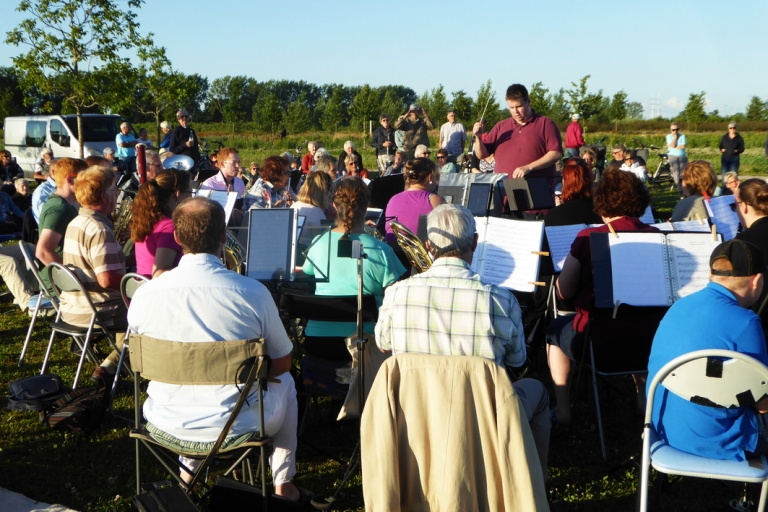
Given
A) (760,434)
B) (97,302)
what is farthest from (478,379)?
(97,302)

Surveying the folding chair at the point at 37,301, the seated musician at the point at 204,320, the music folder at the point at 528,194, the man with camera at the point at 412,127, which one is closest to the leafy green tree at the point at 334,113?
the man with camera at the point at 412,127

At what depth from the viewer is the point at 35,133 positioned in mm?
22094

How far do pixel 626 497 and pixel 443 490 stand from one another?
1.45 metres

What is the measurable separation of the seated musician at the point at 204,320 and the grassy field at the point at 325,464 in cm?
82

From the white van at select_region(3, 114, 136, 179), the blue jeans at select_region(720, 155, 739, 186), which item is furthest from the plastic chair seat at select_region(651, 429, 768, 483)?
the white van at select_region(3, 114, 136, 179)

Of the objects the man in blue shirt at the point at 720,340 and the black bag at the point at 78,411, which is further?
the black bag at the point at 78,411

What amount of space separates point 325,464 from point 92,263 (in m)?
2.15

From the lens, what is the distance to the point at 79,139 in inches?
795

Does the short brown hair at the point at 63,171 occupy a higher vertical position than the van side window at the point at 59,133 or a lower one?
lower

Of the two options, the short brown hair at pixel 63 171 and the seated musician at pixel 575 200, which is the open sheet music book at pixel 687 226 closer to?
the seated musician at pixel 575 200

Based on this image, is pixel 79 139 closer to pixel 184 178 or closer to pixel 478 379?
pixel 184 178

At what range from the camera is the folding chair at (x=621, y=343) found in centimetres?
392

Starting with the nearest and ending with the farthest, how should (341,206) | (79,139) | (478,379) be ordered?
(478,379) < (341,206) < (79,139)

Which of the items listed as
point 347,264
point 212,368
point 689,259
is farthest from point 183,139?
point 212,368
